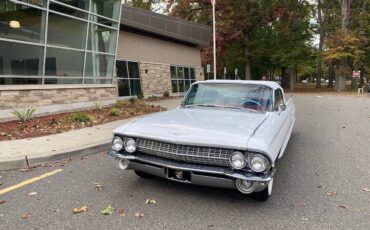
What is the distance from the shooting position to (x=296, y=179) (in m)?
5.42

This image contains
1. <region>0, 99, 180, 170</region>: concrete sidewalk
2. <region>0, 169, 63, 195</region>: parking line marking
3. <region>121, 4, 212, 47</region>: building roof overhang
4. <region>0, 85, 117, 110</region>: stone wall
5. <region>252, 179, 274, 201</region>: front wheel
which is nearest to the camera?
<region>252, 179, 274, 201</region>: front wheel

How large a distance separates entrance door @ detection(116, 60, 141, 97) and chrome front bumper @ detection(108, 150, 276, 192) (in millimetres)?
16312

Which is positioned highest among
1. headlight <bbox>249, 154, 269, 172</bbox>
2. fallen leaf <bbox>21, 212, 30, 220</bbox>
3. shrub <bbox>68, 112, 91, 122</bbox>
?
shrub <bbox>68, 112, 91, 122</bbox>

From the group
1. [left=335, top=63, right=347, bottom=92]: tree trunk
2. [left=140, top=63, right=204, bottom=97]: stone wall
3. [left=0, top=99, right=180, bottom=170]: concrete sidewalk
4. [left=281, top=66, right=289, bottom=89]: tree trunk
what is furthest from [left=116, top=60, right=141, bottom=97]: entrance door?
[left=281, top=66, right=289, bottom=89]: tree trunk

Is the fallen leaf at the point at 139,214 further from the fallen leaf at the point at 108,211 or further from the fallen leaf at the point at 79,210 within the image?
the fallen leaf at the point at 79,210

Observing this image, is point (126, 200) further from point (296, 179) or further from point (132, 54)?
point (132, 54)

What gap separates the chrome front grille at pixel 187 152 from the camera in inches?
159

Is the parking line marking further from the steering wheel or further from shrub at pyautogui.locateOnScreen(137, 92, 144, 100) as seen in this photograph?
shrub at pyautogui.locateOnScreen(137, 92, 144, 100)

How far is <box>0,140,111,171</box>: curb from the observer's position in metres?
6.11

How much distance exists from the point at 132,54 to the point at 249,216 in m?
18.7

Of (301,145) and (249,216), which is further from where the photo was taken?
(301,145)

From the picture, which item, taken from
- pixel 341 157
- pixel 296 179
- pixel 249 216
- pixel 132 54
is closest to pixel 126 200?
pixel 249 216

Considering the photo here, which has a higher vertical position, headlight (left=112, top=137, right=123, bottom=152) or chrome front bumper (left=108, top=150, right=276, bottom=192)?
headlight (left=112, top=137, right=123, bottom=152)

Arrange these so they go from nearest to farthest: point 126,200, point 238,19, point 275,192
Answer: point 126,200
point 275,192
point 238,19
